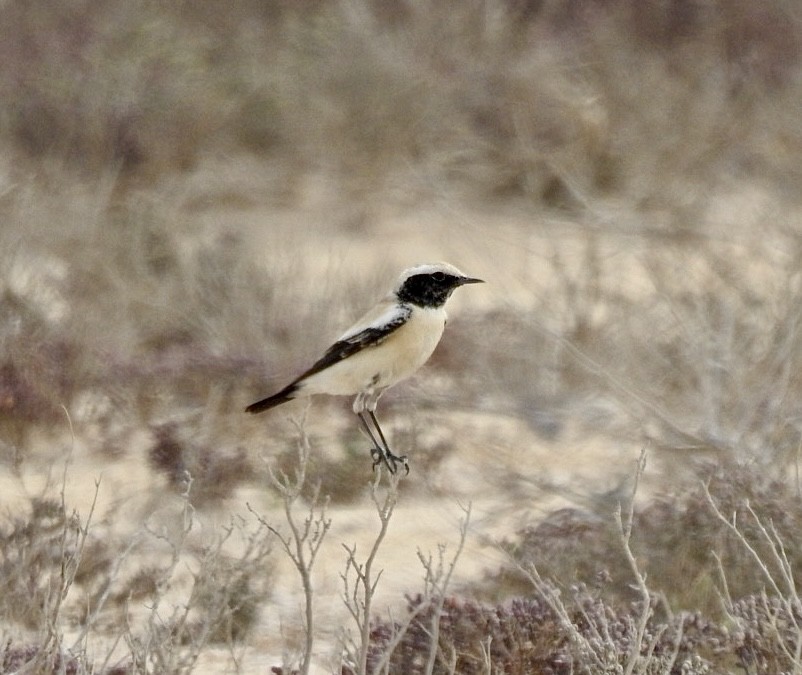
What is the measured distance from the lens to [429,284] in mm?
5395

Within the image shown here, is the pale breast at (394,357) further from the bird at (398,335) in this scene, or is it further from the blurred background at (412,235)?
the blurred background at (412,235)

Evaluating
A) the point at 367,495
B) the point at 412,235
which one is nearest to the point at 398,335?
the point at 367,495

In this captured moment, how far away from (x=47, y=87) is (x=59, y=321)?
143 inches

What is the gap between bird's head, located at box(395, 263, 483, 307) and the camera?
17.7 ft

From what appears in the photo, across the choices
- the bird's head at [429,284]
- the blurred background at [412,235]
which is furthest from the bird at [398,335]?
the blurred background at [412,235]

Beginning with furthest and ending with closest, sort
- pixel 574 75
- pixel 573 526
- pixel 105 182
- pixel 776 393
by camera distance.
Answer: pixel 574 75 → pixel 105 182 → pixel 776 393 → pixel 573 526

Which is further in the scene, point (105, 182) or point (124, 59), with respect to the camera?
point (124, 59)

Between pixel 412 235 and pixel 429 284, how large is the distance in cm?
585

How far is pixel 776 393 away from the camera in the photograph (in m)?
6.72

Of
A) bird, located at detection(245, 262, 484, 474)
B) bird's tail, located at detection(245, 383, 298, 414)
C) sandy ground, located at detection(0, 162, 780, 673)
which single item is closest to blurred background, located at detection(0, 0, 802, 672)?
sandy ground, located at detection(0, 162, 780, 673)

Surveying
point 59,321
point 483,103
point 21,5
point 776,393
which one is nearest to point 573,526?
point 776,393

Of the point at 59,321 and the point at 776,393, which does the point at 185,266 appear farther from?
the point at 776,393

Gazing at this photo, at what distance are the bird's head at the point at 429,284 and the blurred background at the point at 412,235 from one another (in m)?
0.99

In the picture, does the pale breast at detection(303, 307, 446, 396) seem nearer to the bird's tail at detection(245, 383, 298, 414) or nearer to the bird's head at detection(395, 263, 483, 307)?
the bird's head at detection(395, 263, 483, 307)
